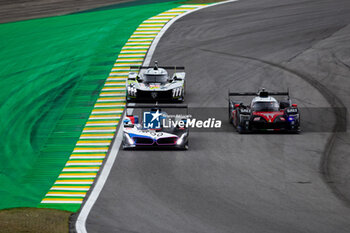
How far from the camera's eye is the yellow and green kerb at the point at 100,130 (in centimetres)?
1914

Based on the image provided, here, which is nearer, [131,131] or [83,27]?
[131,131]

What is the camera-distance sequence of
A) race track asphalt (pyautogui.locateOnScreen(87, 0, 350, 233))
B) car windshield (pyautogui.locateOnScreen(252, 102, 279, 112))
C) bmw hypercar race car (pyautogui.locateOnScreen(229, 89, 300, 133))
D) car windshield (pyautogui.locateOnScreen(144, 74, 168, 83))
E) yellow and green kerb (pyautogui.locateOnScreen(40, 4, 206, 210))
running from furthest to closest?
car windshield (pyautogui.locateOnScreen(144, 74, 168, 83))
car windshield (pyautogui.locateOnScreen(252, 102, 279, 112))
bmw hypercar race car (pyautogui.locateOnScreen(229, 89, 300, 133))
yellow and green kerb (pyautogui.locateOnScreen(40, 4, 206, 210))
race track asphalt (pyautogui.locateOnScreen(87, 0, 350, 233))

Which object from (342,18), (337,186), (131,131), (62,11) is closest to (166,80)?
(131,131)

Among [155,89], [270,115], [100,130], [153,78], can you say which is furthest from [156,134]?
[153,78]

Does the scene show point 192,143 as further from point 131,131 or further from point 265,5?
point 265,5

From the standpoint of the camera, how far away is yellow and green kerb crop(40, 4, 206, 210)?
62.8 feet

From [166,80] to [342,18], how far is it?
15956mm

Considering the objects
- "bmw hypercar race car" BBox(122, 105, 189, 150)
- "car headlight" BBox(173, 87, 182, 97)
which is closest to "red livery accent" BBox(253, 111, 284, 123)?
"bmw hypercar race car" BBox(122, 105, 189, 150)

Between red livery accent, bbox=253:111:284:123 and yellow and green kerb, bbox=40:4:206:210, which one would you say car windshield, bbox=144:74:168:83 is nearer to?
yellow and green kerb, bbox=40:4:206:210

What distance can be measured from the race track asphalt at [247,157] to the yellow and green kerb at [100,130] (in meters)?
0.88

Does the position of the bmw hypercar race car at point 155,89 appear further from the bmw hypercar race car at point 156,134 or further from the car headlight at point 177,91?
the bmw hypercar race car at point 156,134

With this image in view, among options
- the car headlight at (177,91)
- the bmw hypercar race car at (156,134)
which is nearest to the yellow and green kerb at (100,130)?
the bmw hypercar race car at (156,134)

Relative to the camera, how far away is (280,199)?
1759 cm

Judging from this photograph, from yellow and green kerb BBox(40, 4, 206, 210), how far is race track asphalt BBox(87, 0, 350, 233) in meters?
0.88
